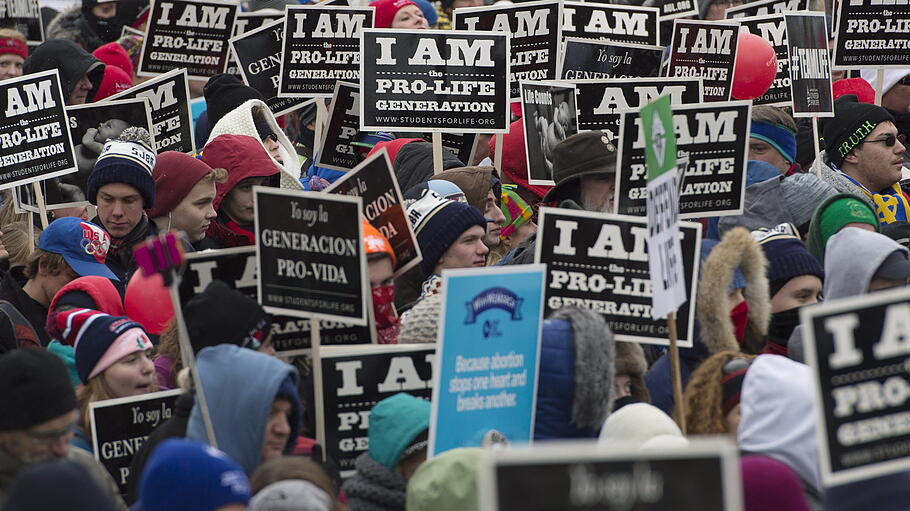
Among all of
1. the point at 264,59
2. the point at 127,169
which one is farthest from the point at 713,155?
the point at 264,59

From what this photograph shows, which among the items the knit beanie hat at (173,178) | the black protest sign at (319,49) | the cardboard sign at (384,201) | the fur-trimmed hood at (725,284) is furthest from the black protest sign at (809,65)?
the knit beanie hat at (173,178)

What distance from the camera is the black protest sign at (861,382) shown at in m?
4.42

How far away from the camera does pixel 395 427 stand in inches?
221

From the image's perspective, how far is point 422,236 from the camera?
7.77 meters

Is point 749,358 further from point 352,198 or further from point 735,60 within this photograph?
point 735,60

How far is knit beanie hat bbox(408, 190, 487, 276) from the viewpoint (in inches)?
304

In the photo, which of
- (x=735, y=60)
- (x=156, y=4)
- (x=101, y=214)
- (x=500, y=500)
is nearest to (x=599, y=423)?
(x=500, y=500)

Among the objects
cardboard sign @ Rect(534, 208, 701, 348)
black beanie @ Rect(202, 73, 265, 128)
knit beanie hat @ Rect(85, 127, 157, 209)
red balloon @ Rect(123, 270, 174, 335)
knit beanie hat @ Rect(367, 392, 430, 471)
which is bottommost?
knit beanie hat @ Rect(367, 392, 430, 471)

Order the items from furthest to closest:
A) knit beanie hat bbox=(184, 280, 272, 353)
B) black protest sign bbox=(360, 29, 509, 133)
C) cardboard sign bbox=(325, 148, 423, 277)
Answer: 1. black protest sign bbox=(360, 29, 509, 133)
2. cardboard sign bbox=(325, 148, 423, 277)
3. knit beanie hat bbox=(184, 280, 272, 353)

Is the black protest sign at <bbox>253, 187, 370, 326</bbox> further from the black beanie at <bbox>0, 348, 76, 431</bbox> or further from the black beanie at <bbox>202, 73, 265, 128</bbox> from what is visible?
the black beanie at <bbox>202, 73, 265, 128</bbox>

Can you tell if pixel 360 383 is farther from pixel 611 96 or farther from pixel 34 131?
pixel 611 96

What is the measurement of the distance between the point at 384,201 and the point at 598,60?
420 cm

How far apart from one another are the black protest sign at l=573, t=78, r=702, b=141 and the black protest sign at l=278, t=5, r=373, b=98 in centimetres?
211

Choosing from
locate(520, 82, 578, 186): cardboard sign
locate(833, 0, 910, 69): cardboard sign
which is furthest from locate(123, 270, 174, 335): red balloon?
locate(833, 0, 910, 69): cardboard sign
